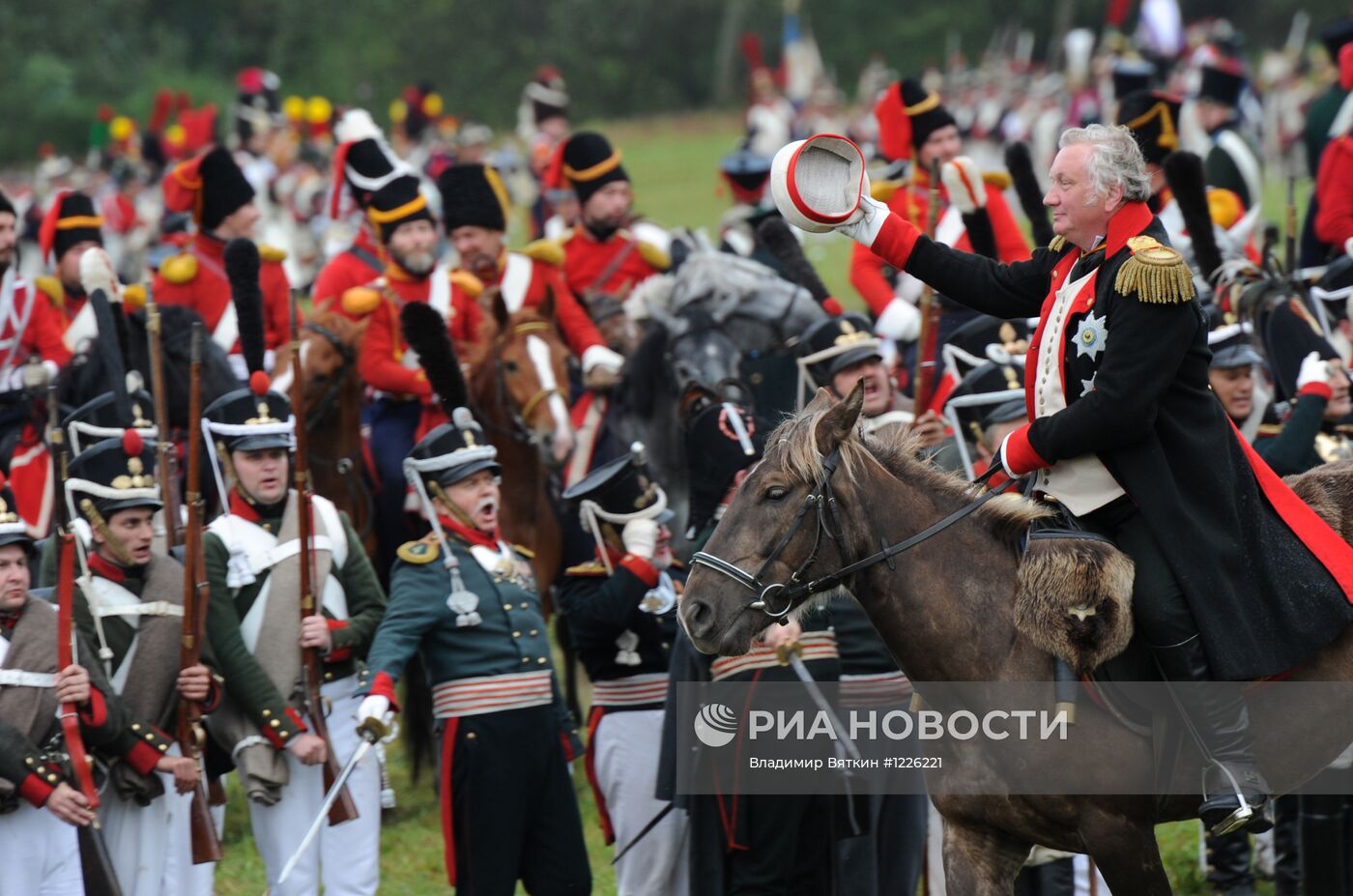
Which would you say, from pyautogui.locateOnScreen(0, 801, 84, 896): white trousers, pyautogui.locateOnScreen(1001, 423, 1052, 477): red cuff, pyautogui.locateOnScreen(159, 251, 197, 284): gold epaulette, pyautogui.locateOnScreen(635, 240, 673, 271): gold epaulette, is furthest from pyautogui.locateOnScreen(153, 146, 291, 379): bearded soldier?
pyautogui.locateOnScreen(1001, 423, 1052, 477): red cuff

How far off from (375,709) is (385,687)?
0.54 ft

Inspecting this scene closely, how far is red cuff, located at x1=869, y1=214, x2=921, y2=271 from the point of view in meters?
5.86

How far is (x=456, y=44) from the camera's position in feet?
185

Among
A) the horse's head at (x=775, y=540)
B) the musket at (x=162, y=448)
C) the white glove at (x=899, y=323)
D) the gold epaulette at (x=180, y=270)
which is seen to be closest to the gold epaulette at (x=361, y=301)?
the gold epaulette at (x=180, y=270)

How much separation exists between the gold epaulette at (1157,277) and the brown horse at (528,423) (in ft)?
14.2

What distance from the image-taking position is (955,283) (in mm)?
5895

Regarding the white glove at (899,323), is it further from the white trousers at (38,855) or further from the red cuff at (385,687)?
the white trousers at (38,855)

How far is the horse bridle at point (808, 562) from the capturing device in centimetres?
541

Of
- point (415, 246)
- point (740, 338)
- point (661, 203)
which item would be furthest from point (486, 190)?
point (661, 203)

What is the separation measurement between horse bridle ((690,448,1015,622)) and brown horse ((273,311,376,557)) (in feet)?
14.2

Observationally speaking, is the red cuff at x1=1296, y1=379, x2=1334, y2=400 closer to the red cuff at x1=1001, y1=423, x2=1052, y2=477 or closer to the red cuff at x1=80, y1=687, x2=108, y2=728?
the red cuff at x1=1001, y1=423, x2=1052, y2=477

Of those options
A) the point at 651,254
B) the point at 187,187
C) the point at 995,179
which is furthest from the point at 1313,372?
the point at 187,187

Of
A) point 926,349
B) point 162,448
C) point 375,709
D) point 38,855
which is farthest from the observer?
point 926,349

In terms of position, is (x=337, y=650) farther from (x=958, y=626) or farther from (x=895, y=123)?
(x=895, y=123)
